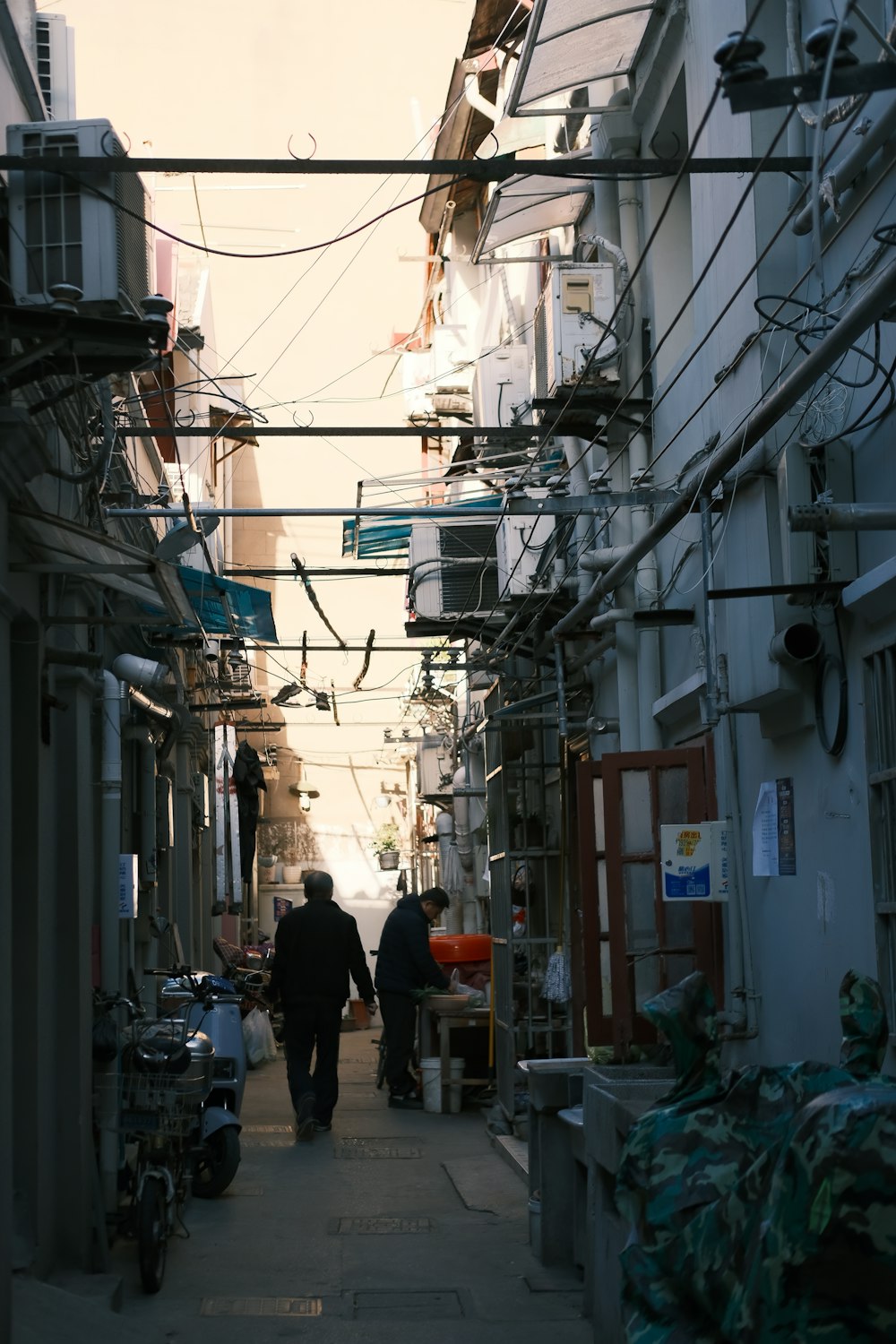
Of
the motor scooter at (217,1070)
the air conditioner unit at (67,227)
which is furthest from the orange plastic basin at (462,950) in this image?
the air conditioner unit at (67,227)

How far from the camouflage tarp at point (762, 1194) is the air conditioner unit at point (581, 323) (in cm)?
715

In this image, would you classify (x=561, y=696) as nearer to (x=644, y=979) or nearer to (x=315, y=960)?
(x=644, y=979)

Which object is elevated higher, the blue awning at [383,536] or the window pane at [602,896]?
the blue awning at [383,536]

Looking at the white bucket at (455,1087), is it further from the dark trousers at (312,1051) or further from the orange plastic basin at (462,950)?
the orange plastic basin at (462,950)

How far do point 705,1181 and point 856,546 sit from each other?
3.47m

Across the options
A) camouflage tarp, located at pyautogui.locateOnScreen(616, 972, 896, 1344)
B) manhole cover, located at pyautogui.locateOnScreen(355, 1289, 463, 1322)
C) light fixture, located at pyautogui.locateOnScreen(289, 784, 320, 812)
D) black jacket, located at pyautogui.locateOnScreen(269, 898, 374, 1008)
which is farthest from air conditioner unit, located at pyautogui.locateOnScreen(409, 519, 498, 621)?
light fixture, located at pyautogui.locateOnScreen(289, 784, 320, 812)

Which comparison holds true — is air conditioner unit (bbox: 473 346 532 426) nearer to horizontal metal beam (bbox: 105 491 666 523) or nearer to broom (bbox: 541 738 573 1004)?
horizontal metal beam (bbox: 105 491 666 523)

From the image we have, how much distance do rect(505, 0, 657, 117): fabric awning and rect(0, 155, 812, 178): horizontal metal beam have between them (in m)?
2.69

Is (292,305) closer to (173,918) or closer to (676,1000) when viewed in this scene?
(173,918)

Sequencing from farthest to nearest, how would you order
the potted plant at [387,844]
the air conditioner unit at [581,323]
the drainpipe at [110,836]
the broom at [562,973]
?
the potted plant at [387,844] → the broom at [562,973] → the air conditioner unit at [581,323] → the drainpipe at [110,836]

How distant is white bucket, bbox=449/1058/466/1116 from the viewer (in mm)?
15094

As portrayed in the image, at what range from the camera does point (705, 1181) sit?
4074mm

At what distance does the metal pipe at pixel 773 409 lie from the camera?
5.00 meters

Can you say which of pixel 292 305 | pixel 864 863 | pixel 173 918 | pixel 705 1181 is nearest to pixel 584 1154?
pixel 864 863
